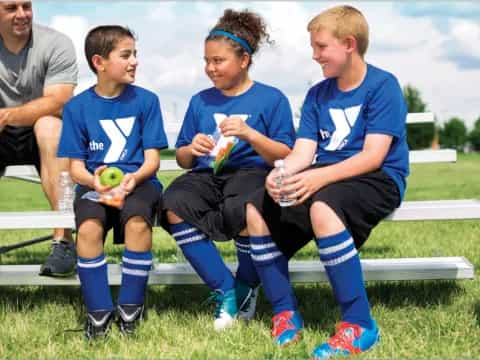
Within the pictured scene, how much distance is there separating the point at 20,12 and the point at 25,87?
491 millimetres

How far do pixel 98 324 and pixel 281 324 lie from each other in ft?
3.07

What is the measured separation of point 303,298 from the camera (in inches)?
177

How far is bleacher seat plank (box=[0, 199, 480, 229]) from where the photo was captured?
143 inches

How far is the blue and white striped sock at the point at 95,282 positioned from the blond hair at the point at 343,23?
1587 mm

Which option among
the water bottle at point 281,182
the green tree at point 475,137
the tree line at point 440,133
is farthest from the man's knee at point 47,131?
the green tree at point 475,137

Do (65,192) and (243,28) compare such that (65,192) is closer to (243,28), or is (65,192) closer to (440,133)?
(243,28)

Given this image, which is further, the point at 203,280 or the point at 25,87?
the point at 25,87

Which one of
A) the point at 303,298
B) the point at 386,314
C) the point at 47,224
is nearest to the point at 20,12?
the point at 47,224

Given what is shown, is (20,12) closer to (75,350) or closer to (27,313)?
(27,313)

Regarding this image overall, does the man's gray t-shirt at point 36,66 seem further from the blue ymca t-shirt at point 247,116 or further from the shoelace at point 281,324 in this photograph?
the shoelace at point 281,324

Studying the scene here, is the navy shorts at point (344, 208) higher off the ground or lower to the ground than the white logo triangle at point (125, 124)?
lower

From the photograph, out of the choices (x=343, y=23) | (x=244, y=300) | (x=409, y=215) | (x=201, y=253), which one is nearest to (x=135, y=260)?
(x=201, y=253)

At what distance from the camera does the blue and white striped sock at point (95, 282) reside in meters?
3.74

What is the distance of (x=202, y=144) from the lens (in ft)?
12.3
